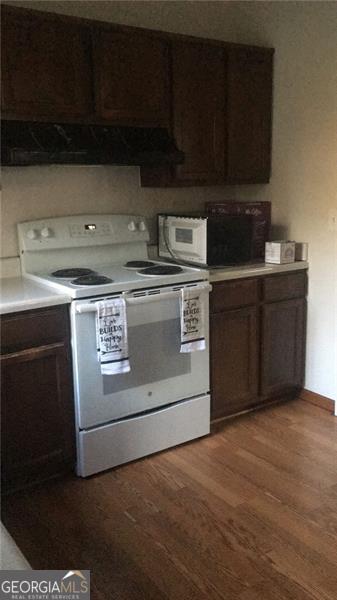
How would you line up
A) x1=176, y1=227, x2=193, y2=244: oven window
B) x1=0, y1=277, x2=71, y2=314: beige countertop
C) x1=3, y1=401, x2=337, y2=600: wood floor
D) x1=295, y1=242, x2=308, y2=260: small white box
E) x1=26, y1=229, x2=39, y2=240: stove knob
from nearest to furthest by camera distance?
1. x1=3, y1=401, x2=337, y2=600: wood floor
2. x1=0, y1=277, x2=71, y2=314: beige countertop
3. x1=26, y1=229, x2=39, y2=240: stove knob
4. x1=176, y1=227, x2=193, y2=244: oven window
5. x1=295, y1=242, x2=308, y2=260: small white box

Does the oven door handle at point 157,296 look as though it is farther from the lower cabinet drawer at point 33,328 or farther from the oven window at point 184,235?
the oven window at point 184,235

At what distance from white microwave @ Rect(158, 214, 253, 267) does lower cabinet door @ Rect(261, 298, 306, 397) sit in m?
0.36

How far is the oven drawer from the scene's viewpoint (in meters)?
2.53

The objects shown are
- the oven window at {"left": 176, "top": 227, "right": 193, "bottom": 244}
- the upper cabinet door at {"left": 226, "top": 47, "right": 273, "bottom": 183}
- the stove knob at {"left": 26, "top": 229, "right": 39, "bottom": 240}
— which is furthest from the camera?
the upper cabinet door at {"left": 226, "top": 47, "right": 273, "bottom": 183}

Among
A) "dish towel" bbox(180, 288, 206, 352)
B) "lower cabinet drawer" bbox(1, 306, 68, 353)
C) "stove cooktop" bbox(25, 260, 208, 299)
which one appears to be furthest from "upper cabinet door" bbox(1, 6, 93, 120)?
"dish towel" bbox(180, 288, 206, 352)

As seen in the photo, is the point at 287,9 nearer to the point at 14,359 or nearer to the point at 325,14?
the point at 325,14

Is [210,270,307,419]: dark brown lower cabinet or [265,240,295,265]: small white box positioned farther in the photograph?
[265,240,295,265]: small white box

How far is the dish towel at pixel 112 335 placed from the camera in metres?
2.40

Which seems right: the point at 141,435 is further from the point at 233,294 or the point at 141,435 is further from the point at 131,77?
the point at 131,77

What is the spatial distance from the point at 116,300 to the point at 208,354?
673 mm

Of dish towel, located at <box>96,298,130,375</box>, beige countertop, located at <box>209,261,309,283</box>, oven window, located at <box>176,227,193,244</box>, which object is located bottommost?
dish towel, located at <box>96,298,130,375</box>

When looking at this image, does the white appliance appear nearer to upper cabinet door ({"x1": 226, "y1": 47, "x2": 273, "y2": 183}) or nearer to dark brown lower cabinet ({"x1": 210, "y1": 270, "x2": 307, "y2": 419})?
dark brown lower cabinet ({"x1": 210, "y1": 270, "x2": 307, "y2": 419})

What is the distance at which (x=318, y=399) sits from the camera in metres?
3.30

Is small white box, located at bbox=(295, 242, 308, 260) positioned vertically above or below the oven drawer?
above
